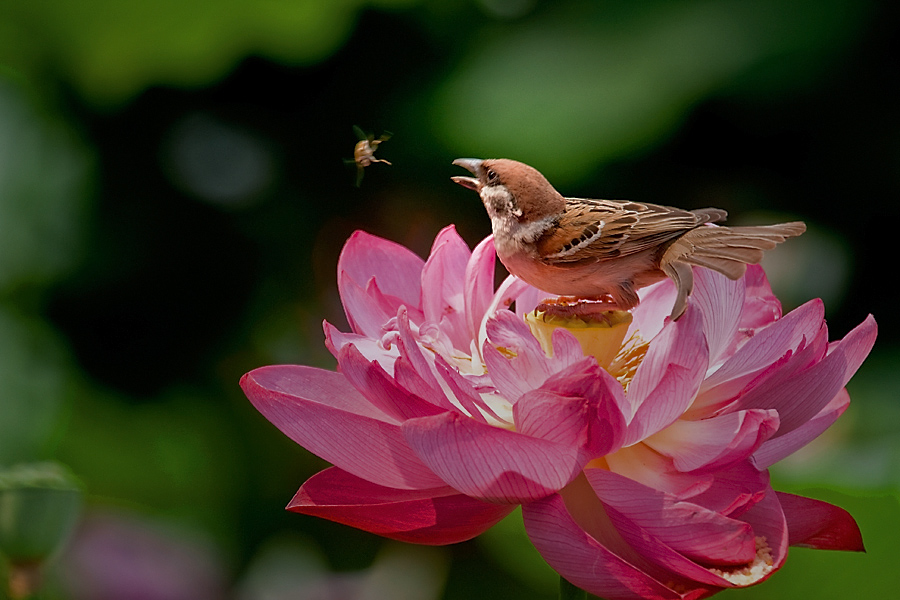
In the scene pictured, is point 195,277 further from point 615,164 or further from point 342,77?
point 615,164

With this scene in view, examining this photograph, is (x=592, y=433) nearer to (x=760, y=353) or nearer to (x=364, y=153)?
(x=760, y=353)

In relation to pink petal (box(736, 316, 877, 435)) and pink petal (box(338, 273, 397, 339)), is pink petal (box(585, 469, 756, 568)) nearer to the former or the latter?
pink petal (box(736, 316, 877, 435))

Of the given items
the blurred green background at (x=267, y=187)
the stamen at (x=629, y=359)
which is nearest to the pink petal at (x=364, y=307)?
the stamen at (x=629, y=359)

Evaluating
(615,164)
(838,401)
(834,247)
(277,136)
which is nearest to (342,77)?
(277,136)

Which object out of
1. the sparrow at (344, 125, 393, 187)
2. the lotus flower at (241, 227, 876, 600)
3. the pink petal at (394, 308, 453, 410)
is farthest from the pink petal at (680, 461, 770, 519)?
the sparrow at (344, 125, 393, 187)

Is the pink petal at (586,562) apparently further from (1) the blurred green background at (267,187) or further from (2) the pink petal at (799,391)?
(1) the blurred green background at (267,187)

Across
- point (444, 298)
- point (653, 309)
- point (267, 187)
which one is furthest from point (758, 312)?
point (267, 187)
